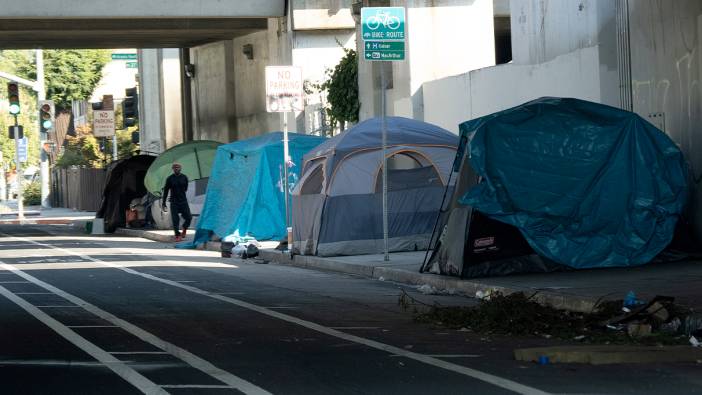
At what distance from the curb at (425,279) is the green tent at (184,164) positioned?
1118cm

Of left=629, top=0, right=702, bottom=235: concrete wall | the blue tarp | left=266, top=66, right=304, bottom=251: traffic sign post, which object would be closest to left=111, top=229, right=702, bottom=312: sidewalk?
the blue tarp

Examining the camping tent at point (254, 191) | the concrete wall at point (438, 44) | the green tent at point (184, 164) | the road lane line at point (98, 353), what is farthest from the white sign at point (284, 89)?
the green tent at point (184, 164)

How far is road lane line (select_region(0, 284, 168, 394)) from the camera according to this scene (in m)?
8.69

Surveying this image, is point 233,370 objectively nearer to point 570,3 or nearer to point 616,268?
point 616,268

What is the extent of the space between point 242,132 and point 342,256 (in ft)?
66.6

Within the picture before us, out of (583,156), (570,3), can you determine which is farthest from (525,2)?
(583,156)

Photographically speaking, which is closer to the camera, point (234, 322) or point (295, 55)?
point (234, 322)

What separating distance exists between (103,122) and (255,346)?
1369 inches

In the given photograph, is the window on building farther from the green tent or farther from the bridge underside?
the green tent

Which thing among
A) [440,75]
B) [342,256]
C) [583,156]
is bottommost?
[342,256]

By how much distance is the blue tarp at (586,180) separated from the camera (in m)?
16.7

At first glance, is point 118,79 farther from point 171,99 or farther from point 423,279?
point 423,279

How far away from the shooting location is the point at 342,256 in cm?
2177

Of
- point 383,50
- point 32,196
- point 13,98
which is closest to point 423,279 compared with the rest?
point 383,50
